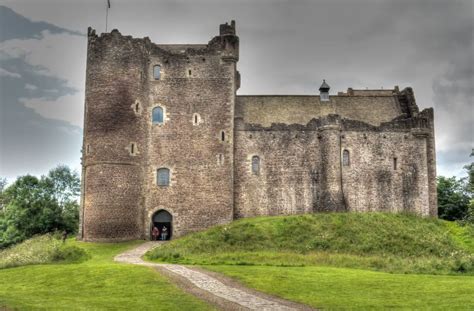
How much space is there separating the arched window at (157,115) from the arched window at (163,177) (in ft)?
12.2

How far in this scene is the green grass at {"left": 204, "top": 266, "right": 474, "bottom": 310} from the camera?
61.2ft

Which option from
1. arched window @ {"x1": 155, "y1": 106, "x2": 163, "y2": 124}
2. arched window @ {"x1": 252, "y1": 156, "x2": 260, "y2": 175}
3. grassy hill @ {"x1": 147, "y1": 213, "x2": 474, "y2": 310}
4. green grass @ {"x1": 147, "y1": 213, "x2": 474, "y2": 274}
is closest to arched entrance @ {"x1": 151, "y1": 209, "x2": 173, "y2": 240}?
grassy hill @ {"x1": 147, "y1": 213, "x2": 474, "y2": 310}

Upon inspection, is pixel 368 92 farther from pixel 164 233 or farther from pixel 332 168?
pixel 164 233

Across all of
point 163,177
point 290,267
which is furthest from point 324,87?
point 290,267

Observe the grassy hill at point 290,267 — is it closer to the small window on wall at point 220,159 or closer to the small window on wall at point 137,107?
the small window on wall at point 220,159

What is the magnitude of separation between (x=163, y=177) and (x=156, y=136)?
3.23 meters

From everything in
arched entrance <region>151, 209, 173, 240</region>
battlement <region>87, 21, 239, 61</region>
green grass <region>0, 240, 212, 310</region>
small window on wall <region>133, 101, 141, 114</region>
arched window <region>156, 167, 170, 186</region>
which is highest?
battlement <region>87, 21, 239, 61</region>

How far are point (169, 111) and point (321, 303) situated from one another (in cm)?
2903

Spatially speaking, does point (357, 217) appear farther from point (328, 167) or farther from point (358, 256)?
point (358, 256)

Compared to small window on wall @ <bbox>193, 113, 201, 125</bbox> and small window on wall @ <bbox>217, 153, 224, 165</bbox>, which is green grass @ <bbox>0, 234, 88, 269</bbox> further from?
small window on wall @ <bbox>193, 113, 201, 125</bbox>

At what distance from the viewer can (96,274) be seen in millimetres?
24688

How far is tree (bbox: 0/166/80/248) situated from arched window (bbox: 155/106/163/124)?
54.6 ft

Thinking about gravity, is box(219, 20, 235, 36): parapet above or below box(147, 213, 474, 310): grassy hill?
above

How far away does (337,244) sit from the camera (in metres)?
37.1
